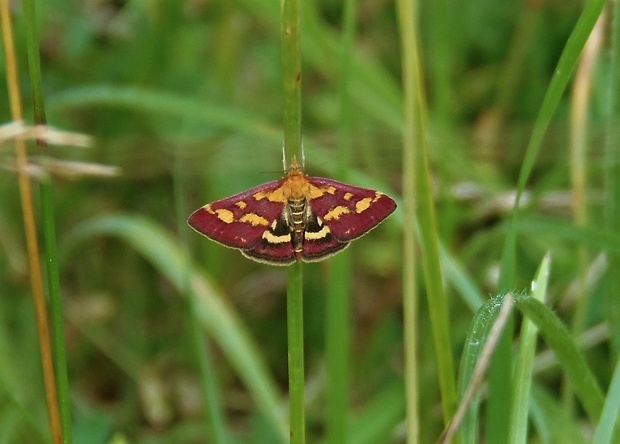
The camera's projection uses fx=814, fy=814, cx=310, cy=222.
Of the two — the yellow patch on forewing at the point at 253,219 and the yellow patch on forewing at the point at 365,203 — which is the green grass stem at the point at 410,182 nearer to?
the yellow patch on forewing at the point at 365,203

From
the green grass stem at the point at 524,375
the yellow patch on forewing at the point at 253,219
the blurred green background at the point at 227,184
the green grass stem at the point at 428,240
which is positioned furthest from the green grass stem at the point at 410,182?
the blurred green background at the point at 227,184

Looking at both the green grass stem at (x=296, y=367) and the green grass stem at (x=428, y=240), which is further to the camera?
the green grass stem at (x=428, y=240)

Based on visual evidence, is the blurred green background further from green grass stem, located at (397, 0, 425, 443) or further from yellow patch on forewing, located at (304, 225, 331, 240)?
green grass stem, located at (397, 0, 425, 443)

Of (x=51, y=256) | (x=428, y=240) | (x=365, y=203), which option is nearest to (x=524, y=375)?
(x=428, y=240)

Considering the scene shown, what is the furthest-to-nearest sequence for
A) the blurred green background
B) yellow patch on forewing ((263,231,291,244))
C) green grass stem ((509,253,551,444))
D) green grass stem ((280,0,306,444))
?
the blurred green background → yellow patch on forewing ((263,231,291,244)) → green grass stem ((509,253,551,444)) → green grass stem ((280,0,306,444))

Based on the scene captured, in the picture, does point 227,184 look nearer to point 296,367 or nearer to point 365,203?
point 365,203

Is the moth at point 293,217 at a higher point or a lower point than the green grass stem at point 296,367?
higher

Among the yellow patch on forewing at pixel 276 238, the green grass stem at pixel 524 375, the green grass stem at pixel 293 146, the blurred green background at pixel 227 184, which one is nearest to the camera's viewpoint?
the green grass stem at pixel 293 146

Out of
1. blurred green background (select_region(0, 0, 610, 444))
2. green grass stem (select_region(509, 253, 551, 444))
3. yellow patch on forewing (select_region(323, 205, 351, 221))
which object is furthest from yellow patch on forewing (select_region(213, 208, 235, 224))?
blurred green background (select_region(0, 0, 610, 444))
